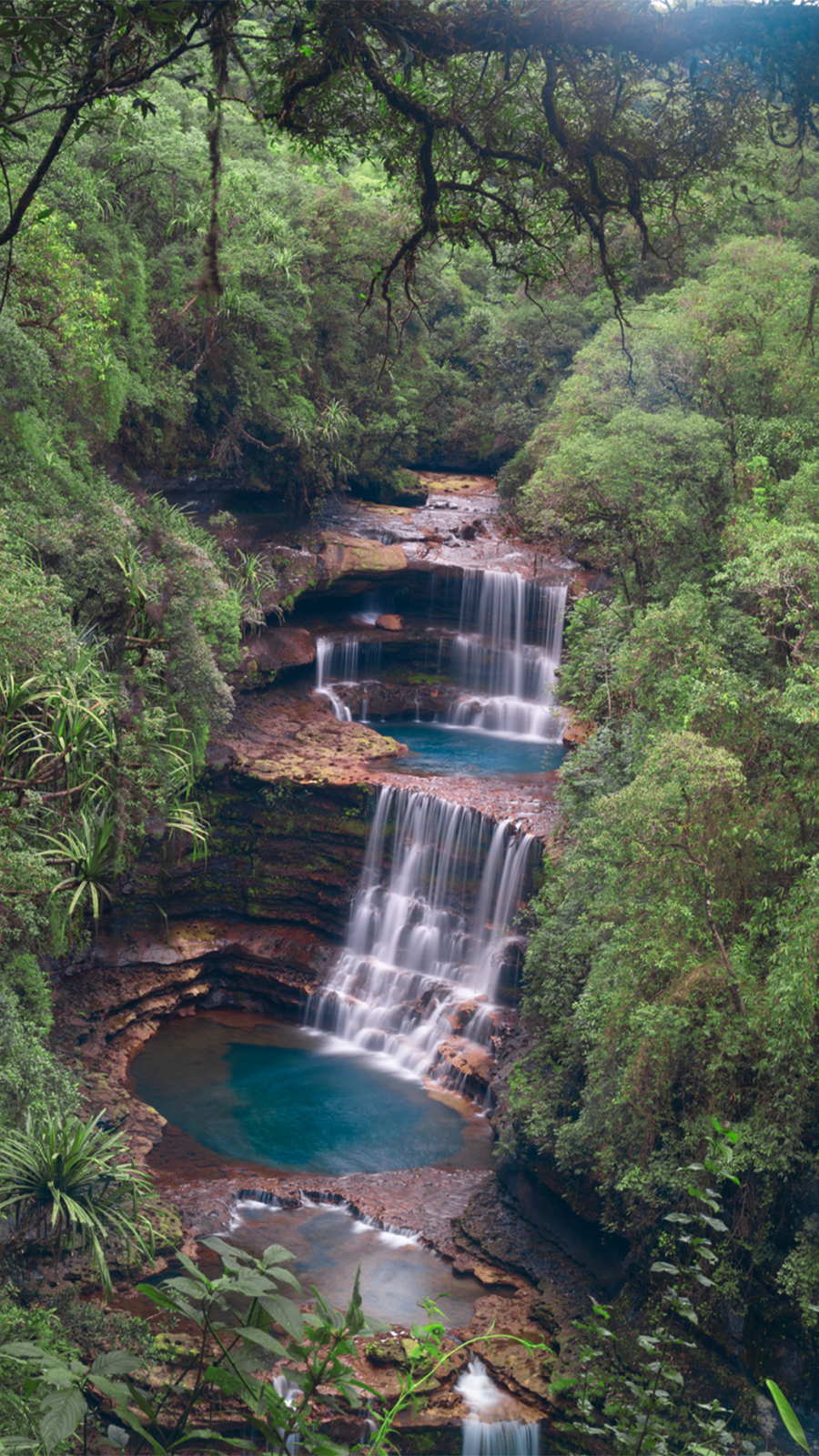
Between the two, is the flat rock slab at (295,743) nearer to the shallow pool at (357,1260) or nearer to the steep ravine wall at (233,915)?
the steep ravine wall at (233,915)

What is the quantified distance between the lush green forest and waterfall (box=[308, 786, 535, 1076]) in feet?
5.18

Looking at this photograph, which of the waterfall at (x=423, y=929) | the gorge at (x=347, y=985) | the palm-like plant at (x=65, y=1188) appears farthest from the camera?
the waterfall at (x=423, y=929)

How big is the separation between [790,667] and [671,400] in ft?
23.8

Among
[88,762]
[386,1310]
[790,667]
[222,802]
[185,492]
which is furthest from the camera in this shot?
[185,492]

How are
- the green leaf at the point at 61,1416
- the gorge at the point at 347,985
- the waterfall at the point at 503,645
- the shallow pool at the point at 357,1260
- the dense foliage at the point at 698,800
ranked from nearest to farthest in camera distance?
1. the green leaf at the point at 61,1416
2. the dense foliage at the point at 698,800
3. the shallow pool at the point at 357,1260
4. the gorge at the point at 347,985
5. the waterfall at the point at 503,645

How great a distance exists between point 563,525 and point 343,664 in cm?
754

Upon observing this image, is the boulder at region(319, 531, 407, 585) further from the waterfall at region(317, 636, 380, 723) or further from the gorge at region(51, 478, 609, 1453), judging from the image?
the waterfall at region(317, 636, 380, 723)

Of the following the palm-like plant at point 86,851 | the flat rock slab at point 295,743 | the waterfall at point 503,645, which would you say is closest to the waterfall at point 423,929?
the flat rock slab at point 295,743

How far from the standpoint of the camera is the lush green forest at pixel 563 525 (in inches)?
155

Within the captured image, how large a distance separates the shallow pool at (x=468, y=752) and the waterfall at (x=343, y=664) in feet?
3.27

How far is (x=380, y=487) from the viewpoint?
2609 centimetres

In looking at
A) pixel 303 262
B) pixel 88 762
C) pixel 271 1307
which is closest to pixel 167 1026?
pixel 88 762

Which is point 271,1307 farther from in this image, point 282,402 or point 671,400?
point 282,402

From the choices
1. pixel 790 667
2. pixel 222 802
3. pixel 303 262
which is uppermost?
pixel 303 262
